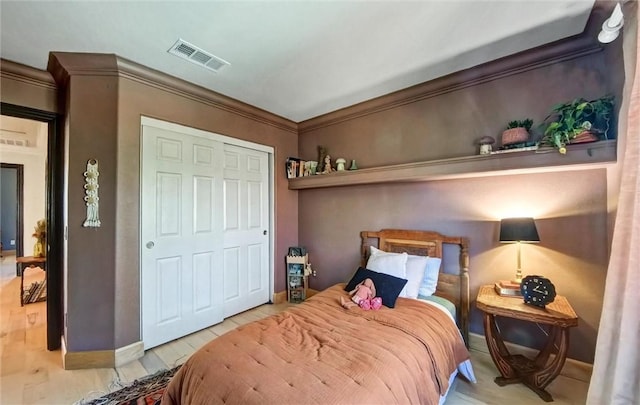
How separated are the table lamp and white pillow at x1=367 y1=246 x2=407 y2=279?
0.81 meters

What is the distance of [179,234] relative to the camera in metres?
2.63

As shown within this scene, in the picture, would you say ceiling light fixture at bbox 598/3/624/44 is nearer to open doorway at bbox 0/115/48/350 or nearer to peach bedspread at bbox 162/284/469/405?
peach bedspread at bbox 162/284/469/405

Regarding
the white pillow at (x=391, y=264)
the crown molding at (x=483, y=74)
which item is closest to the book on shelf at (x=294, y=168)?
the crown molding at (x=483, y=74)

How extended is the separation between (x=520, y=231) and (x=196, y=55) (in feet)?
9.48

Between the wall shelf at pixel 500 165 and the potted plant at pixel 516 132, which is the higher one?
the potted plant at pixel 516 132

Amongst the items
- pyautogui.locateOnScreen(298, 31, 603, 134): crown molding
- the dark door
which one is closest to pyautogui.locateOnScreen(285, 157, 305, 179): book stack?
pyautogui.locateOnScreen(298, 31, 603, 134): crown molding

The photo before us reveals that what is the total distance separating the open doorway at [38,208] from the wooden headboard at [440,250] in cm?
317

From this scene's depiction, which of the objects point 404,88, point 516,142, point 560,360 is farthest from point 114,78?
point 560,360

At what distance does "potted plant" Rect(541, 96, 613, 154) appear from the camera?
5.56ft

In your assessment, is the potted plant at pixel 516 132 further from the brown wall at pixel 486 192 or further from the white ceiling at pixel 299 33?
the white ceiling at pixel 299 33

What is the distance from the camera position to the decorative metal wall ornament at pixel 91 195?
215 cm

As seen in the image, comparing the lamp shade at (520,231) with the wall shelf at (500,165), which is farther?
the lamp shade at (520,231)

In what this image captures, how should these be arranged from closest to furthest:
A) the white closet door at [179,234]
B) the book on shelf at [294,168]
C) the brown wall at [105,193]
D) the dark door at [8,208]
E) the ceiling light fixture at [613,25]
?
the ceiling light fixture at [613,25], the brown wall at [105,193], the white closet door at [179,234], the book on shelf at [294,168], the dark door at [8,208]

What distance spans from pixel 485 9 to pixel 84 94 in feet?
10.1
